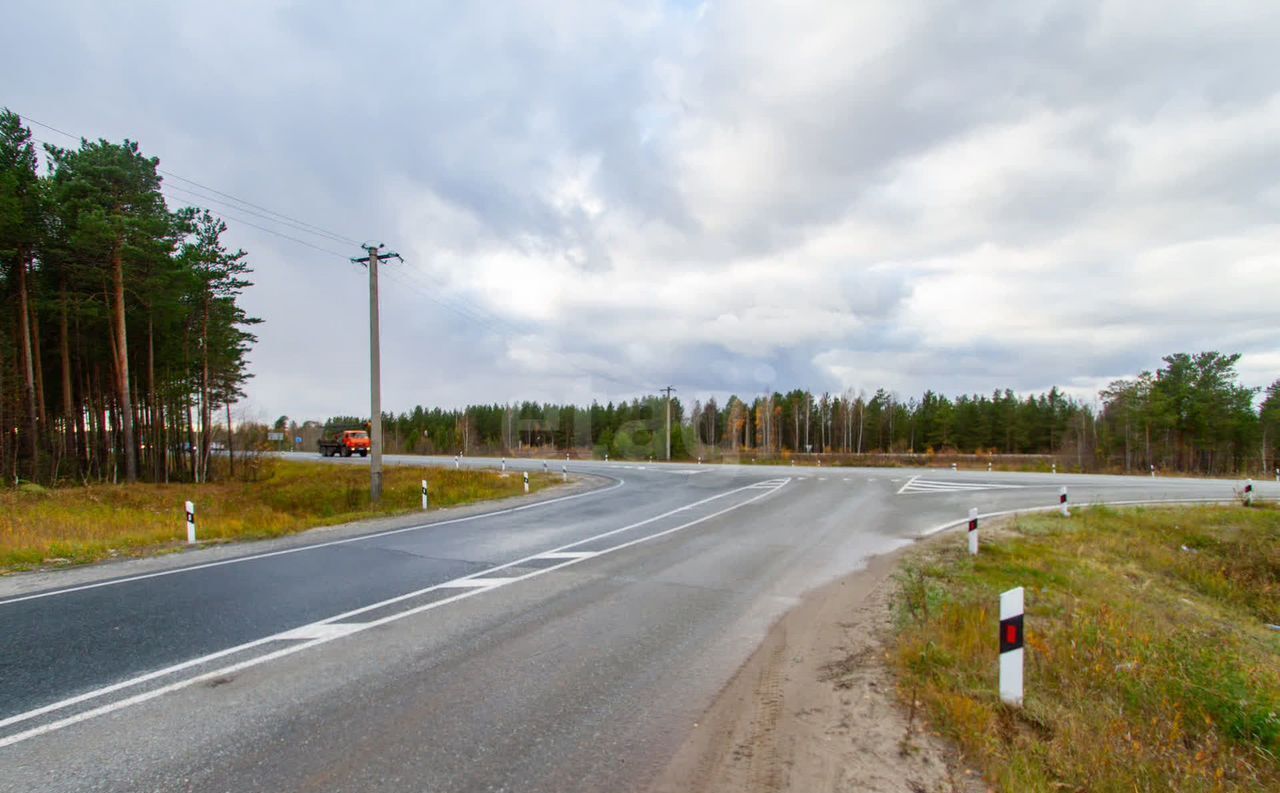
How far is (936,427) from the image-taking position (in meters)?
84.4

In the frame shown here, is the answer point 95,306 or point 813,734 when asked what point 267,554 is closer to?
point 813,734

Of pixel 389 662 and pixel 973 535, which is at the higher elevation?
pixel 389 662

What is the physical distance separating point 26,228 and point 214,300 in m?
10.4

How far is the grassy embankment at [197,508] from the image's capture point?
10742 millimetres

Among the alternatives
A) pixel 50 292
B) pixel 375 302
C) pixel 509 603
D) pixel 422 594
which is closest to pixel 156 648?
pixel 422 594

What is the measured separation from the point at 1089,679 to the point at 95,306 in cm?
3148

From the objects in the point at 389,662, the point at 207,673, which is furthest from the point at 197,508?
the point at 389,662

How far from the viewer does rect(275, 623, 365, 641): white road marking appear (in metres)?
5.32

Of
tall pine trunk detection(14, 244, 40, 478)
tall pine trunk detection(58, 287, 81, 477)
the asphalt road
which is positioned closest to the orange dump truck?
tall pine trunk detection(58, 287, 81, 477)

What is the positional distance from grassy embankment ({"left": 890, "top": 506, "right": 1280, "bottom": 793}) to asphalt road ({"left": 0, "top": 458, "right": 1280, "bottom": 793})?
157 cm

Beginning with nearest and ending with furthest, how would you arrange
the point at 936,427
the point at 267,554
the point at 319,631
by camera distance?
the point at 319,631
the point at 267,554
the point at 936,427

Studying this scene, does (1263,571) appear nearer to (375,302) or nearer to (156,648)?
(156,648)

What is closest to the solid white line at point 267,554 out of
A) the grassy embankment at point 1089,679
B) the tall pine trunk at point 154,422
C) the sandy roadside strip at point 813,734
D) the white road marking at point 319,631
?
the white road marking at point 319,631

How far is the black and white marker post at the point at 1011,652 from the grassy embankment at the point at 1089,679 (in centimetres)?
12
